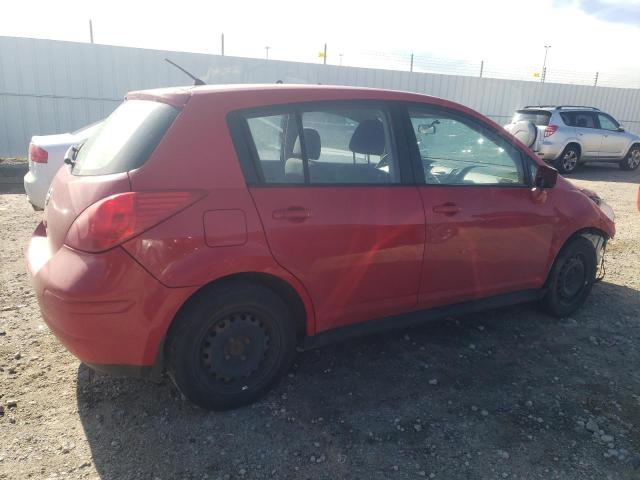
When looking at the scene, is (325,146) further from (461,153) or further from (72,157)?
(72,157)

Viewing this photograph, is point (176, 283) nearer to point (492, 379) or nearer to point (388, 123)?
point (388, 123)

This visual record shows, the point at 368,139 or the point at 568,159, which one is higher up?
the point at 368,139

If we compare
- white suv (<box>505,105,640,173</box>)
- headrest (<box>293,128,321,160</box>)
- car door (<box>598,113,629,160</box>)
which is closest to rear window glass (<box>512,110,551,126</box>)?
white suv (<box>505,105,640,173</box>)

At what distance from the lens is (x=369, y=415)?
9.15 ft

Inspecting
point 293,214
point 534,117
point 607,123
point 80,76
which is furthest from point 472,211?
point 607,123

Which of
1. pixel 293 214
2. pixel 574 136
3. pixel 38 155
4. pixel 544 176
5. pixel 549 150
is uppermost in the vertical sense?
pixel 544 176

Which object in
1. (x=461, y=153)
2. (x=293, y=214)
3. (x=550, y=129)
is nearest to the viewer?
(x=293, y=214)

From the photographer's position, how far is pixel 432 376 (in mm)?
3205

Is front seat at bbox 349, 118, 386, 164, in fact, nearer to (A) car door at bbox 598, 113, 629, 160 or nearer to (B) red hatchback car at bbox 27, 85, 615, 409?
(B) red hatchback car at bbox 27, 85, 615, 409

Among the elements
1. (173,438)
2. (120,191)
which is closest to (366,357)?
(173,438)

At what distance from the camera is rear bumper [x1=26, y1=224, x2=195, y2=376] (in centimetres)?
228

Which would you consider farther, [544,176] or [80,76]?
[80,76]

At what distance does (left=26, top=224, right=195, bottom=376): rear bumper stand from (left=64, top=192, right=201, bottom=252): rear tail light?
0.06 m

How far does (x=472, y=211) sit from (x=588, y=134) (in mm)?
11880
